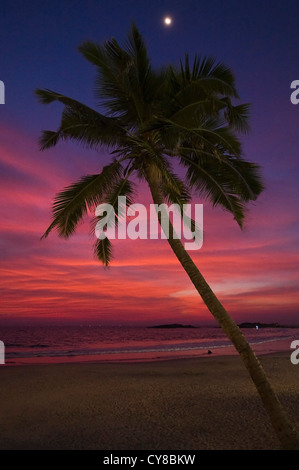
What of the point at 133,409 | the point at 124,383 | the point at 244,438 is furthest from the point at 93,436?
the point at 124,383

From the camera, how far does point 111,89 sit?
900 cm

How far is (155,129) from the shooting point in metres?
8.25

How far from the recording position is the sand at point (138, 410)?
7.05 meters

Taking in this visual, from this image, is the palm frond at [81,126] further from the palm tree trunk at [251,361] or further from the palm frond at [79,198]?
the palm tree trunk at [251,361]

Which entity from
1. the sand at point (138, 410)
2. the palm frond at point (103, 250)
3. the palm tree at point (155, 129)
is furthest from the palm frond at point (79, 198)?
the sand at point (138, 410)

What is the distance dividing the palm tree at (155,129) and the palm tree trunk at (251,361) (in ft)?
0.88

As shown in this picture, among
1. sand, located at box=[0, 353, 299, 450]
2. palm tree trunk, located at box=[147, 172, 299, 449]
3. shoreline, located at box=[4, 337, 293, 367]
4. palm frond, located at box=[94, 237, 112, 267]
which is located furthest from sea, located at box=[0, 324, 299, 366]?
palm tree trunk, located at box=[147, 172, 299, 449]

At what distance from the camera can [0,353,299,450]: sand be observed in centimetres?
705

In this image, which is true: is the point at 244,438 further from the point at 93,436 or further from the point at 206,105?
the point at 206,105

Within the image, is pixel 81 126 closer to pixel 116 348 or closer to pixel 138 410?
pixel 138 410

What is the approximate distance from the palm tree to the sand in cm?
352

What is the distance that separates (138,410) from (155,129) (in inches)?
274

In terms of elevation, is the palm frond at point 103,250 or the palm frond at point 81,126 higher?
the palm frond at point 81,126

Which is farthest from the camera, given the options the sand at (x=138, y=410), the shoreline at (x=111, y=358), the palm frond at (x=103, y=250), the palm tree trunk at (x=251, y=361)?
the shoreline at (x=111, y=358)
